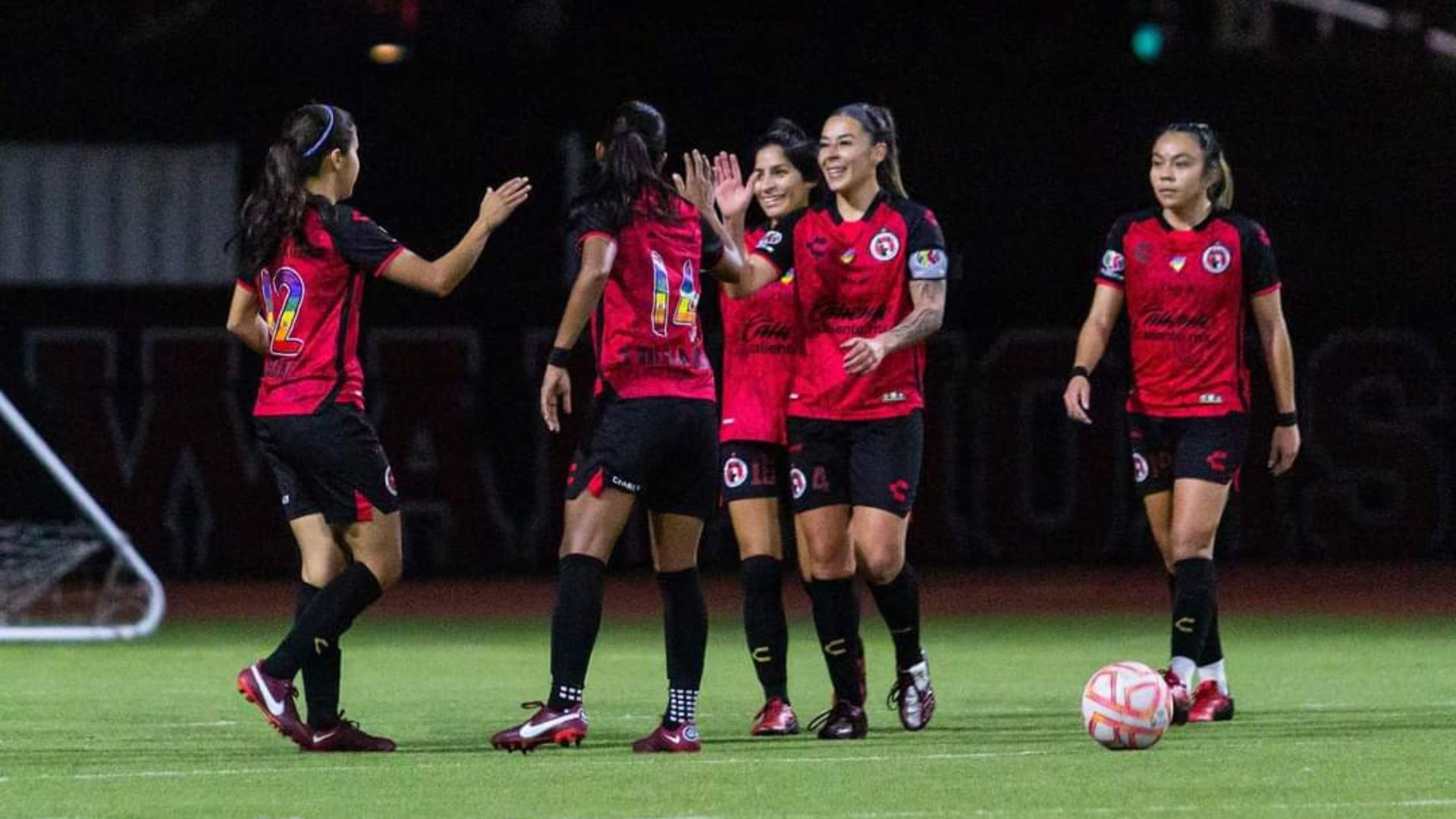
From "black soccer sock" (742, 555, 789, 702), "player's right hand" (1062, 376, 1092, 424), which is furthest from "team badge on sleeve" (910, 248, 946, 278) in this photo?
"black soccer sock" (742, 555, 789, 702)

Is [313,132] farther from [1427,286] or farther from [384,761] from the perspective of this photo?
[1427,286]

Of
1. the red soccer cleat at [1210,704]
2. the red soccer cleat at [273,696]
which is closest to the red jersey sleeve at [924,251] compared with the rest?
the red soccer cleat at [1210,704]

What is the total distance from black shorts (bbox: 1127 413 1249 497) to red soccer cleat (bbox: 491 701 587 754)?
2582mm

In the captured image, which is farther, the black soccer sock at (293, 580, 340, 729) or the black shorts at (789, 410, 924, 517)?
the black shorts at (789, 410, 924, 517)

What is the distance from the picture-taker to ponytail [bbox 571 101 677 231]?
859cm

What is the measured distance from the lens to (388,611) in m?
18.2

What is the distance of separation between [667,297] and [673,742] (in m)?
1.45

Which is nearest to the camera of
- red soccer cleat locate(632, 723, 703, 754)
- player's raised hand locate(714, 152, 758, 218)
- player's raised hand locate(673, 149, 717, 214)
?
red soccer cleat locate(632, 723, 703, 754)

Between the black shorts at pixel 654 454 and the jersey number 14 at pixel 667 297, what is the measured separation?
0.82ft

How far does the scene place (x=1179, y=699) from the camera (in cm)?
962

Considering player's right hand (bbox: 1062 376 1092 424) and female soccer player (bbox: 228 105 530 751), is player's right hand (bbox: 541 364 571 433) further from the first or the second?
player's right hand (bbox: 1062 376 1092 424)

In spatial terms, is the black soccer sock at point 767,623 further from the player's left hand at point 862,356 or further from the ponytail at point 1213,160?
the ponytail at point 1213,160

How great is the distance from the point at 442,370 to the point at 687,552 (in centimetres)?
1256

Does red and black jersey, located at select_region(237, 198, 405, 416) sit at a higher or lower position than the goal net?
higher
